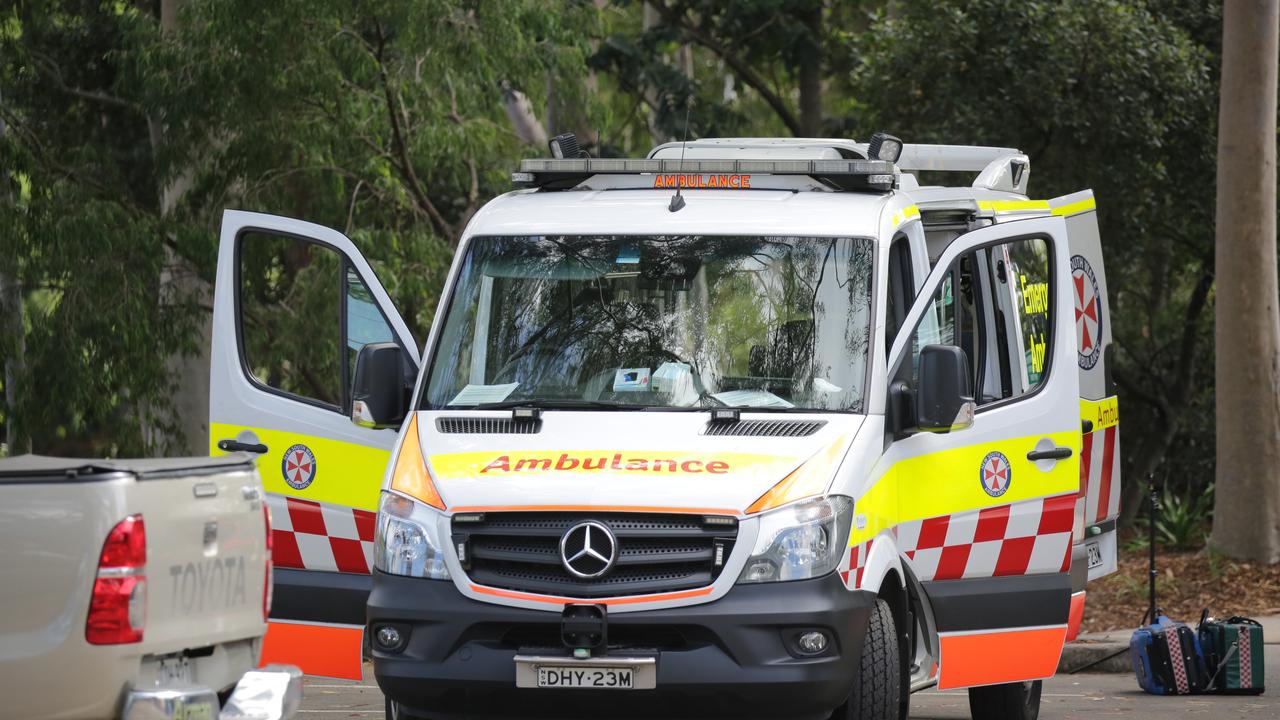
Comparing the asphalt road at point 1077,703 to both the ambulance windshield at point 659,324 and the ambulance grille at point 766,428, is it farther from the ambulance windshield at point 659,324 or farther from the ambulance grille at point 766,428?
the ambulance grille at point 766,428

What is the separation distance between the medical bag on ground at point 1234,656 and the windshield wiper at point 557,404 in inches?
203

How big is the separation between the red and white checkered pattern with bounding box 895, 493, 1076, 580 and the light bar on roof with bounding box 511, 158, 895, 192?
147cm

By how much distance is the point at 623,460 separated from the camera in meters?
7.05

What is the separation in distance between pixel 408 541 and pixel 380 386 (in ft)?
3.61

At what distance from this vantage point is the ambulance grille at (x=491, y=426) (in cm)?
738

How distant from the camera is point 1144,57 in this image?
18625 mm

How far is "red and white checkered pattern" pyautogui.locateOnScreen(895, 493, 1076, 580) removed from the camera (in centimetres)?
791

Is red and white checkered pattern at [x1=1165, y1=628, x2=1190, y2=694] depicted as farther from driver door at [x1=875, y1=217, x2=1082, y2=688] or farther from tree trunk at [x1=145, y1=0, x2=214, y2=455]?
tree trunk at [x1=145, y1=0, x2=214, y2=455]

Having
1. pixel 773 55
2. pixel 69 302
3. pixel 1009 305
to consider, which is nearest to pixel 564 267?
pixel 1009 305

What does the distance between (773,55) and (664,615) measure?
20.6 metres

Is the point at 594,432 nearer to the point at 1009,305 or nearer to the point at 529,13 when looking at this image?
the point at 1009,305

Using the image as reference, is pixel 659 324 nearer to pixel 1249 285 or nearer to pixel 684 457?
pixel 684 457

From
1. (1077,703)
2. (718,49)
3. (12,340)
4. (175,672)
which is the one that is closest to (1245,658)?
(1077,703)

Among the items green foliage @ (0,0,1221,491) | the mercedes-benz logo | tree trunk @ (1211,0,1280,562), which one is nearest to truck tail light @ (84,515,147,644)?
the mercedes-benz logo
